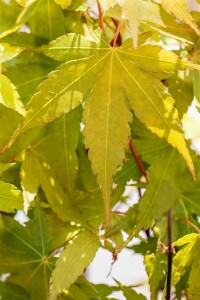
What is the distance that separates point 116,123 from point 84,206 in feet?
0.77

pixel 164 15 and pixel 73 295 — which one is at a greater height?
pixel 164 15

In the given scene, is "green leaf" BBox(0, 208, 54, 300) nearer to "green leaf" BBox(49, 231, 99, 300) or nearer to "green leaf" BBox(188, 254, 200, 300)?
"green leaf" BBox(49, 231, 99, 300)

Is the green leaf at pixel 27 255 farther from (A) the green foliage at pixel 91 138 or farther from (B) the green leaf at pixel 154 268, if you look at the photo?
(B) the green leaf at pixel 154 268

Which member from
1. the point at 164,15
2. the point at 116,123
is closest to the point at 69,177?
the point at 116,123

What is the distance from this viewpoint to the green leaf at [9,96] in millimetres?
684

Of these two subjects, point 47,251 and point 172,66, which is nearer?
point 172,66

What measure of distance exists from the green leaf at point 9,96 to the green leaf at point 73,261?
21cm

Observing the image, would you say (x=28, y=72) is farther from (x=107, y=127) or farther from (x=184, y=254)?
(x=184, y=254)

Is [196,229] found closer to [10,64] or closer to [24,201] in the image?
[24,201]

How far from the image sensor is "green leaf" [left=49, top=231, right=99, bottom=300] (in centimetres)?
73

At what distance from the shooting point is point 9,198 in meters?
0.77

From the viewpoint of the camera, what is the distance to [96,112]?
70 cm

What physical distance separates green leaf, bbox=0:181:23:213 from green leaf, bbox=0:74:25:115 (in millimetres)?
127

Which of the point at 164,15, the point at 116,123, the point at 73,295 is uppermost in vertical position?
the point at 164,15
